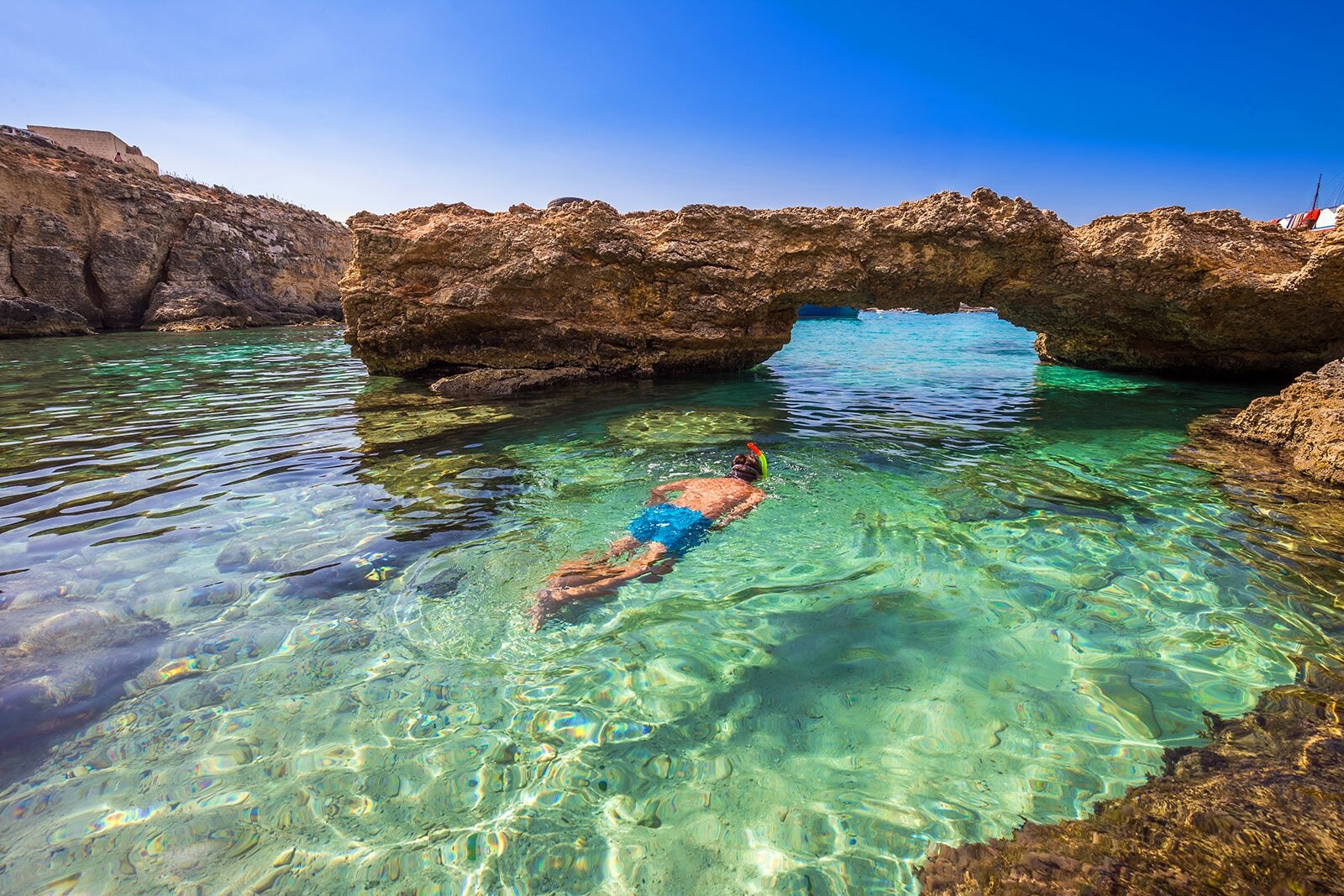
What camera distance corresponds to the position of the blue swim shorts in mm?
3828

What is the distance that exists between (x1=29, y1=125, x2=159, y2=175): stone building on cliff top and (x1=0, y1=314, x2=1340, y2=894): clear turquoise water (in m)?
43.0

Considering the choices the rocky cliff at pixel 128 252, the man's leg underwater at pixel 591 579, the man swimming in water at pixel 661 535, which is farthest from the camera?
the rocky cliff at pixel 128 252

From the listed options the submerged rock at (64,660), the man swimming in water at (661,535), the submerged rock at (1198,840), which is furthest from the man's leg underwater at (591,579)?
the submerged rock at (1198,840)

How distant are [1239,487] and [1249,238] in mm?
6631

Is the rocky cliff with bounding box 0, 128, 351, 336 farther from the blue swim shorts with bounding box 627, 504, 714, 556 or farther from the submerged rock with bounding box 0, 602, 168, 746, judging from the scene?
the blue swim shorts with bounding box 627, 504, 714, 556

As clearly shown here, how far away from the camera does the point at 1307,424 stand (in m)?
5.63

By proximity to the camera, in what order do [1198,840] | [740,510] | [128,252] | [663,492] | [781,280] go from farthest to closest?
[128,252] → [781,280] → [663,492] → [740,510] → [1198,840]

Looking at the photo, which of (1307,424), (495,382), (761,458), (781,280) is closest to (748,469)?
(761,458)

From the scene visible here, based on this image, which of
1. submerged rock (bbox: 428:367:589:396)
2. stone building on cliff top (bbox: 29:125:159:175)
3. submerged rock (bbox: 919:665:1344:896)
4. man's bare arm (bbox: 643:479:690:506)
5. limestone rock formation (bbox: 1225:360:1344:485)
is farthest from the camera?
stone building on cliff top (bbox: 29:125:159:175)

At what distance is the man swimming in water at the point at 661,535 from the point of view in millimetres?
3241

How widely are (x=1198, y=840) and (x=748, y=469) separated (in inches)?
142

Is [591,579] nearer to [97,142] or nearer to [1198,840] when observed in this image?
[1198,840]

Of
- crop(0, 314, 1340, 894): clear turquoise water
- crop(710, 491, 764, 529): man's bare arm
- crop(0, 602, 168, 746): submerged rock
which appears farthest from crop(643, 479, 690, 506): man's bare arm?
crop(0, 602, 168, 746): submerged rock

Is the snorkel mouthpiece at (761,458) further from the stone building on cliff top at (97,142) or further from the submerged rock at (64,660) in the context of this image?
the stone building on cliff top at (97,142)
